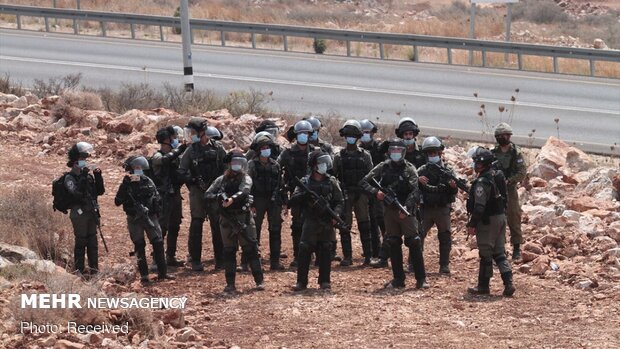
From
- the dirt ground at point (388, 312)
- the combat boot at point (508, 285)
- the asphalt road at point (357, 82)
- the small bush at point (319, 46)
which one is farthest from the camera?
the small bush at point (319, 46)

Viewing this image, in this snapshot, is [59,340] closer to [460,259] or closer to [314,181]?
[314,181]

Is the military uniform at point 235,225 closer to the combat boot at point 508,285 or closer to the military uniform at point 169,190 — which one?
the military uniform at point 169,190

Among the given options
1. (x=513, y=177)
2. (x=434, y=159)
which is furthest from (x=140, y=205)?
(x=513, y=177)

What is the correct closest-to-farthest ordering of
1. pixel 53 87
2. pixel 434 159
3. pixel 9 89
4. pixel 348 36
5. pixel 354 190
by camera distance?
pixel 434 159 < pixel 354 190 < pixel 9 89 < pixel 53 87 < pixel 348 36

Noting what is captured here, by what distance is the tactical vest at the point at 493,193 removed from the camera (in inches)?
565

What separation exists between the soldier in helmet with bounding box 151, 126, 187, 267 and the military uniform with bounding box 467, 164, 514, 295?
3918mm

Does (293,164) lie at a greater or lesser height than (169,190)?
greater

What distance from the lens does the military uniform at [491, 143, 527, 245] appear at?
15.9 metres

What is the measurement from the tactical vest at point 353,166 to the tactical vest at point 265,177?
1011mm

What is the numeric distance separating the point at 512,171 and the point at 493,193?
5.29ft

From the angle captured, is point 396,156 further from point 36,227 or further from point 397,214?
point 36,227

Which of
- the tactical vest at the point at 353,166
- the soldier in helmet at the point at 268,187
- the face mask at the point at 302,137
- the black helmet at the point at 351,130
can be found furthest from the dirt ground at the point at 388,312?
the black helmet at the point at 351,130

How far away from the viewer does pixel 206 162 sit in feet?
52.2

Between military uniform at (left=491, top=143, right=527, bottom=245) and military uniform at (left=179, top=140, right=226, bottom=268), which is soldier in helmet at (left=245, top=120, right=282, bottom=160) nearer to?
military uniform at (left=179, top=140, right=226, bottom=268)
